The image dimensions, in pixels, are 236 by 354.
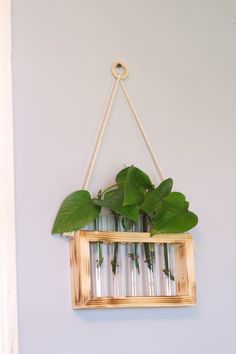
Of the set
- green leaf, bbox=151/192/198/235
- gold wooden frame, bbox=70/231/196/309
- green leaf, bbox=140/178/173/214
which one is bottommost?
gold wooden frame, bbox=70/231/196/309

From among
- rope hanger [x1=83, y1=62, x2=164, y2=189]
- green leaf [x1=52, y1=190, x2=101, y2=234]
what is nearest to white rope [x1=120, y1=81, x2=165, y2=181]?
rope hanger [x1=83, y1=62, x2=164, y2=189]

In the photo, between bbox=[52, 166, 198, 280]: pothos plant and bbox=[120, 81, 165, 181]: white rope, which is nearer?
bbox=[52, 166, 198, 280]: pothos plant

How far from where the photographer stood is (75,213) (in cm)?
117

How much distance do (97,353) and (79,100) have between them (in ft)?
1.81

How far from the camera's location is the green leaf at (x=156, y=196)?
1204mm

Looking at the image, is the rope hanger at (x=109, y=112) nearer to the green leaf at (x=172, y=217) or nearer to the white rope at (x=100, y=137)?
the white rope at (x=100, y=137)

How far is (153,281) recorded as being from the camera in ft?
4.09

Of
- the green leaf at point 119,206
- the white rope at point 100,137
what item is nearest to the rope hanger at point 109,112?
the white rope at point 100,137

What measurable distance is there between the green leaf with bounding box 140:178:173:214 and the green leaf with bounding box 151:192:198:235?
2 centimetres

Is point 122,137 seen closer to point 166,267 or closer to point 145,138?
point 145,138

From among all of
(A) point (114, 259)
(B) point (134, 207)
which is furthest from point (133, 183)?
(A) point (114, 259)

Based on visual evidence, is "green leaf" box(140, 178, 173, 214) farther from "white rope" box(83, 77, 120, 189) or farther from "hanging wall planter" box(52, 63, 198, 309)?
"white rope" box(83, 77, 120, 189)

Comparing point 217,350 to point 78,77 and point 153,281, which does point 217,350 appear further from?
point 78,77

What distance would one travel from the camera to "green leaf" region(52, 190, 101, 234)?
1.16 metres
